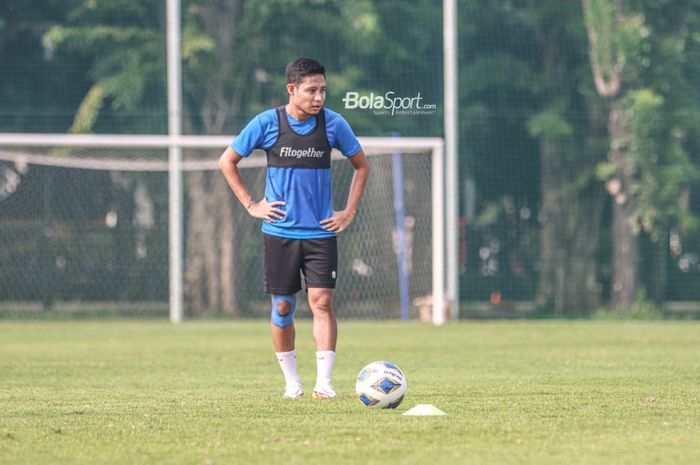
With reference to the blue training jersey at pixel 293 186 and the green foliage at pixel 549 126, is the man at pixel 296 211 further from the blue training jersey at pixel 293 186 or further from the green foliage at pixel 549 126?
the green foliage at pixel 549 126

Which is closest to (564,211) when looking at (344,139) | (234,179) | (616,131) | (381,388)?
(616,131)

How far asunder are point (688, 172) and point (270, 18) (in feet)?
23.1

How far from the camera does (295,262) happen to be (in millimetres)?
8328

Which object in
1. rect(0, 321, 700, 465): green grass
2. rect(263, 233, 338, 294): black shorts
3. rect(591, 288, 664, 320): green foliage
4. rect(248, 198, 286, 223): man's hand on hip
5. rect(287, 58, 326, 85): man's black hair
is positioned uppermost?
rect(287, 58, 326, 85): man's black hair

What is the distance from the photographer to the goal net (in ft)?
64.7

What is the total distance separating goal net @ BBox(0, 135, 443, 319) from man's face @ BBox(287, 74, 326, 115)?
10.4 metres

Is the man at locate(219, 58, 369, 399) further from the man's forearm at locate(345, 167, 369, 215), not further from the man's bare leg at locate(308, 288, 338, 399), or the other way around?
the man's forearm at locate(345, 167, 369, 215)

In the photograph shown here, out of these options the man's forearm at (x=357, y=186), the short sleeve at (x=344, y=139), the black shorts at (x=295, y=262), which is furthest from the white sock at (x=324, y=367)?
the short sleeve at (x=344, y=139)

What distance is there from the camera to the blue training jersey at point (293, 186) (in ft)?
27.3

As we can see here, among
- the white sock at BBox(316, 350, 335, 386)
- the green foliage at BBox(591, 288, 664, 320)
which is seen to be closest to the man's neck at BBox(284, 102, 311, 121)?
the white sock at BBox(316, 350, 335, 386)

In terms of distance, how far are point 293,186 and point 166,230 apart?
14350mm

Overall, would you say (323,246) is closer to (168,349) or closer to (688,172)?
(168,349)

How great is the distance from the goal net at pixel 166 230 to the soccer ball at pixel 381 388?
11.4m

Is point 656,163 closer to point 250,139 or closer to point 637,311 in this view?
point 637,311
